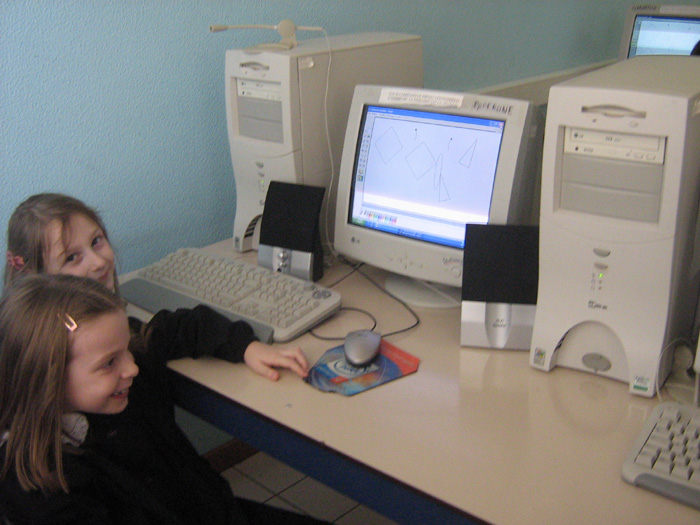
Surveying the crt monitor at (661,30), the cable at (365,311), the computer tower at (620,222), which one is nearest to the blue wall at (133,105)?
the cable at (365,311)

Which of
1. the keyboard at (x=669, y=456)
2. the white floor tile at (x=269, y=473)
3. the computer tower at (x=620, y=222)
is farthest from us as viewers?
the white floor tile at (x=269, y=473)

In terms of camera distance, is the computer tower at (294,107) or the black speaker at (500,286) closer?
the black speaker at (500,286)

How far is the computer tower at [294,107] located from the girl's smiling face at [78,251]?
418 mm

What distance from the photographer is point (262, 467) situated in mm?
2090

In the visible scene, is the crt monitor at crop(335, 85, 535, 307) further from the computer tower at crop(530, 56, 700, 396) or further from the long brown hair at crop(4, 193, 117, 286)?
the long brown hair at crop(4, 193, 117, 286)

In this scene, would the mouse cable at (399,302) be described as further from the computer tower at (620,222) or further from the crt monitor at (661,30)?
the crt monitor at (661,30)

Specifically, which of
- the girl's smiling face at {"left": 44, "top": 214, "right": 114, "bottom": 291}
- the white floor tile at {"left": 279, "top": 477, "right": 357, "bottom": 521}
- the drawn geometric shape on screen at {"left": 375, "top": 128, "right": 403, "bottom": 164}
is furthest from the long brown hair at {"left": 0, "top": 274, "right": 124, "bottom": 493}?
the white floor tile at {"left": 279, "top": 477, "right": 357, "bottom": 521}

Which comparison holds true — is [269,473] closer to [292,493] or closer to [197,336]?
[292,493]

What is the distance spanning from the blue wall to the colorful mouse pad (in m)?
0.72

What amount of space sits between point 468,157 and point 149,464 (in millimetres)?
785

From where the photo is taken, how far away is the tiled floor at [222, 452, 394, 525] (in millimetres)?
1891

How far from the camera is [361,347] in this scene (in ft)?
3.89

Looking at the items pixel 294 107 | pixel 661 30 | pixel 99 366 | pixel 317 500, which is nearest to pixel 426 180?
pixel 294 107

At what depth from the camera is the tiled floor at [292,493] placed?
6.20 feet
